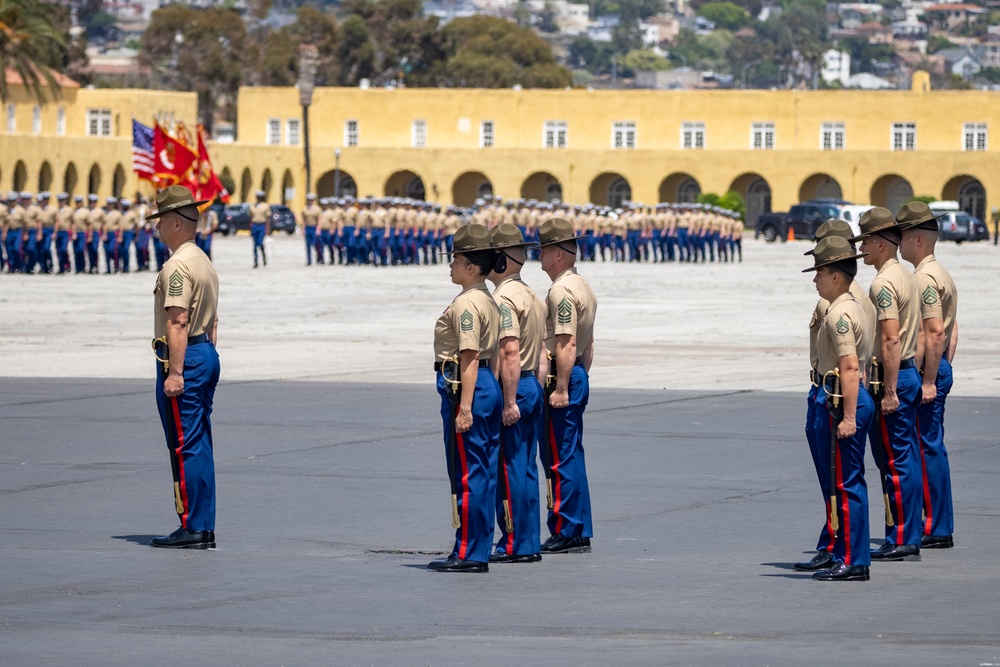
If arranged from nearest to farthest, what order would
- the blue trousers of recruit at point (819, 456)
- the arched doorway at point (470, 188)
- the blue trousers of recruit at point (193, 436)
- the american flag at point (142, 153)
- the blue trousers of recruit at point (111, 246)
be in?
the blue trousers of recruit at point (819, 456), the blue trousers of recruit at point (193, 436), the blue trousers of recruit at point (111, 246), the american flag at point (142, 153), the arched doorway at point (470, 188)

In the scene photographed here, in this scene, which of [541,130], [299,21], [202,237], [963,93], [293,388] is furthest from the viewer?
[299,21]

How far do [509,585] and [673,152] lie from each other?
7029 cm

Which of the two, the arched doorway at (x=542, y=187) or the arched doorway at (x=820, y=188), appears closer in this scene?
the arched doorway at (x=820, y=188)

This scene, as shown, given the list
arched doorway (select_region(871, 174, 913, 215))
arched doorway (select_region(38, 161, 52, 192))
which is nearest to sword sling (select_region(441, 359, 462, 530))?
arched doorway (select_region(38, 161, 52, 192))

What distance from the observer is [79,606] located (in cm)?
799

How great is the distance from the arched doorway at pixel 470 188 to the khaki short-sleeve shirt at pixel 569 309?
72130 mm

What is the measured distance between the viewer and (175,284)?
958cm

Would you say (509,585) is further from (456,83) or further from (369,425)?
(456,83)

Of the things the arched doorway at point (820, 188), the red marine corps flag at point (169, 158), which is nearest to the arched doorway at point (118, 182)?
the arched doorway at point (820, 188)

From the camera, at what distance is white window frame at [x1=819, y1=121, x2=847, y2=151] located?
255 ft

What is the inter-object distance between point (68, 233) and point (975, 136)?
47.1 m

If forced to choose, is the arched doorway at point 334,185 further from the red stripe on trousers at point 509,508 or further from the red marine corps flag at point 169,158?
the red stripe on trousers at point 509,508

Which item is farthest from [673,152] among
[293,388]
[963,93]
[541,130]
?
[293,388]

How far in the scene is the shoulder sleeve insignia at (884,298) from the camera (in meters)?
9.52
